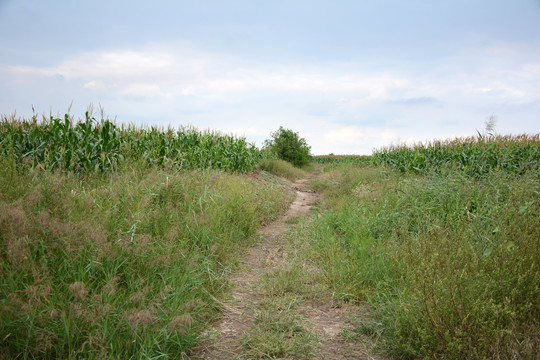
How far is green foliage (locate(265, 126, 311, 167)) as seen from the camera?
97.5ft

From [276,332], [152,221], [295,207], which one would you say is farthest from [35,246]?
[295,207]

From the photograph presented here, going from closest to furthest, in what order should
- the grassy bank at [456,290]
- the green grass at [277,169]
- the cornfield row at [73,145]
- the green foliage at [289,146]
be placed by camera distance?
1. the grassy bank at [456,290]
2. the cornfield row at [73,145]
3. the green grass at [277,169]
4. the green foliage at [289,146]

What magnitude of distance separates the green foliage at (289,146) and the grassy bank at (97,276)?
24.9 m

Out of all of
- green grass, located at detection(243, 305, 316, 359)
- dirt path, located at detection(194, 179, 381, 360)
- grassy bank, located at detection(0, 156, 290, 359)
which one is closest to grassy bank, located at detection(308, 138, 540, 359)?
dirt path, located at detection(194, 179, 381, 360)

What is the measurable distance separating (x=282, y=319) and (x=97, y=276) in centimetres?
209

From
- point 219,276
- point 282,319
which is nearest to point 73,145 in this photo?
point 219,276

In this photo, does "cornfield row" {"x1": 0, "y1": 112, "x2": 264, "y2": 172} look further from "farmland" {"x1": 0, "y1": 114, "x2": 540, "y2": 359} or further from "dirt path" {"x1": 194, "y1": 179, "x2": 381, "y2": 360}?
"dirt path" {"x1": 194, "y1": 179, "x2": 381, "y2": 360}

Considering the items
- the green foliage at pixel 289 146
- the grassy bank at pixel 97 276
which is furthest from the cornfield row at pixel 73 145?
the green foliage at pixel 289 146

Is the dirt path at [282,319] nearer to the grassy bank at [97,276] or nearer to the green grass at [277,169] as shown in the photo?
the grassy bank at [97,276]

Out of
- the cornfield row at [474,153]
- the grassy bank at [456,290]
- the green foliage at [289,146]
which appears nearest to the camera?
the grassy bank at [456,290]

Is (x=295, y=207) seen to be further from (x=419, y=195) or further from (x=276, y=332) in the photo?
(x=276, y=332)

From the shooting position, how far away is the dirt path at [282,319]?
3.07 metres

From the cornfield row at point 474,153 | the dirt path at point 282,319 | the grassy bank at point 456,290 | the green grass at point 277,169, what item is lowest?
the dirt path at point 282,319

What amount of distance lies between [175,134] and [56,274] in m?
9.76
